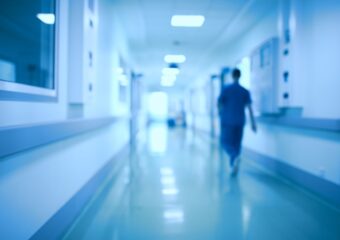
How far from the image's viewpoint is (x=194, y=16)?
516 centimetres

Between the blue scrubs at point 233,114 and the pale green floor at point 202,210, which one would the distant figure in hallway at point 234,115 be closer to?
the blue scrubs at point 233,114

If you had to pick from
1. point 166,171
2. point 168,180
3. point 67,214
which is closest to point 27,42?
point 67,214

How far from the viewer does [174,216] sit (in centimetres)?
249

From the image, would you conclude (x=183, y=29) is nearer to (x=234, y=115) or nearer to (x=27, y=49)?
(x=234, y=115)

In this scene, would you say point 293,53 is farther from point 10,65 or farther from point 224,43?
point 224,43

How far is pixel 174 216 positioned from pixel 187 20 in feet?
13.6

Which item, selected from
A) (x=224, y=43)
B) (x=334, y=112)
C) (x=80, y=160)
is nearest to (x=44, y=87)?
(x=80, y=160)

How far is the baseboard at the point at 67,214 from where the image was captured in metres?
1.79

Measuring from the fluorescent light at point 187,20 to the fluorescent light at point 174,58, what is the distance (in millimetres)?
3324

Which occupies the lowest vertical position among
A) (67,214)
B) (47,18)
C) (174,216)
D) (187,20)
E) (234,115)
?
(174,216)

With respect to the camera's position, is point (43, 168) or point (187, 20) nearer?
point (43, 168)

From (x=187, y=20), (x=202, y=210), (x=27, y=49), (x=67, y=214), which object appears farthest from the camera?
(x=187, y=20)

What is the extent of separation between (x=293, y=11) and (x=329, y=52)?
2.67ft

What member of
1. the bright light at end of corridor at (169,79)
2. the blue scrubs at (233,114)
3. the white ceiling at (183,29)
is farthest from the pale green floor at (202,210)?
the bright light at end of corridor at (169,79)
